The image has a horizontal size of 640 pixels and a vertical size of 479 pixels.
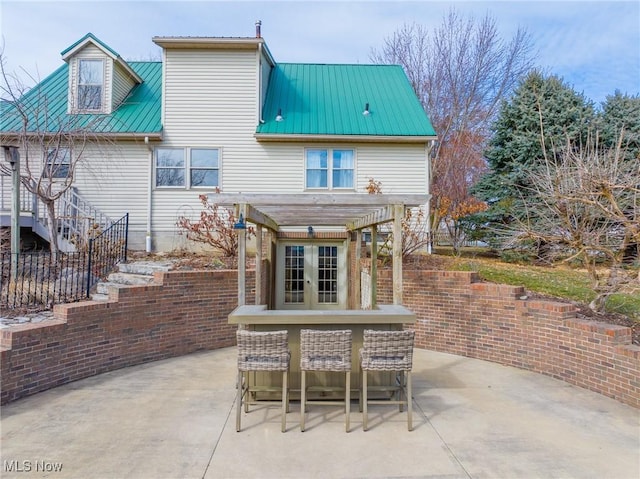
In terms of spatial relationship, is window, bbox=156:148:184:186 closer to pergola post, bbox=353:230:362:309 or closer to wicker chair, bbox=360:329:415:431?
pergola post, bbox=353:230:362:309

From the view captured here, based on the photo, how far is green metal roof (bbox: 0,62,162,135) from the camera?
34.6 ft

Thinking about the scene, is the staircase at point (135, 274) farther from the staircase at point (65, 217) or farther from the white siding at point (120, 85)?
the white siding at point (120, 85)

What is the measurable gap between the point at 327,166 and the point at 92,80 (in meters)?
7.59

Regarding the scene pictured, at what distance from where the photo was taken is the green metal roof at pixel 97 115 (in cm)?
1054

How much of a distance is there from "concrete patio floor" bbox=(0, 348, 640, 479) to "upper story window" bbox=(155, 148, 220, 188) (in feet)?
22.9

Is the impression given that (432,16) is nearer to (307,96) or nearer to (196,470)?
(307,96)

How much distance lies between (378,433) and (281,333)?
140 cm

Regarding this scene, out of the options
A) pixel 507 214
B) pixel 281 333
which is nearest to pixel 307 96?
pixel 507 214

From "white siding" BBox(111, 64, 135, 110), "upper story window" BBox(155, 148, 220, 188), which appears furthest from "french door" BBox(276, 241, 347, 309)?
"white siding" BBox(111, 64, 135, 110)

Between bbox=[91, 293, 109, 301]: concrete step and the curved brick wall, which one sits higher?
→ bbox=[91, 293, 109, 301]: concrete step

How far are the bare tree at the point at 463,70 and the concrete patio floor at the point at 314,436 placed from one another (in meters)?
16.3

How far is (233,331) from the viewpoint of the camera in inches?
282

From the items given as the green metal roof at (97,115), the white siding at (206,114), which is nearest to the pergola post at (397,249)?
the white siding at (206,114)

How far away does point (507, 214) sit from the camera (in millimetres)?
11914
